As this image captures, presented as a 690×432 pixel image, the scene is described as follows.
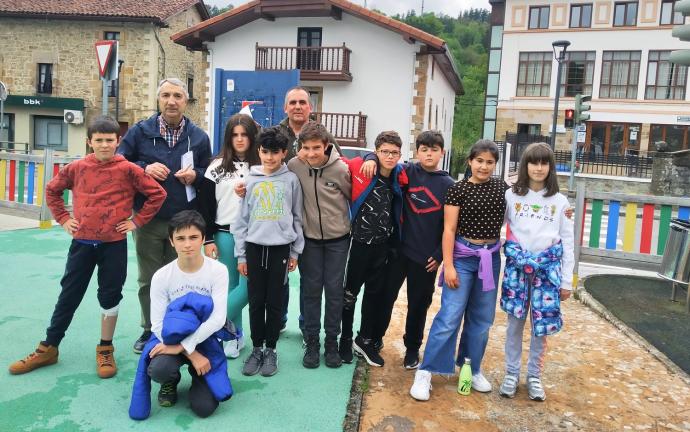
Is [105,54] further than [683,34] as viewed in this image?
Yes

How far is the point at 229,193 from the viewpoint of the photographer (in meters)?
3.84

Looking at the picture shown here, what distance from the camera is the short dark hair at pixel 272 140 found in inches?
140

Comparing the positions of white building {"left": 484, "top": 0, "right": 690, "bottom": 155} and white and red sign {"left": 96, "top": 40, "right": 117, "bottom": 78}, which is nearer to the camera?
white and red sign {"left": 96, "top": 40, "right": 117, "bottom": 78}

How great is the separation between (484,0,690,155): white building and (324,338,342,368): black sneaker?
3013 centimetres

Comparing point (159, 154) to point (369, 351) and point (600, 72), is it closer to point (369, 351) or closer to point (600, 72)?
point (369, 351)

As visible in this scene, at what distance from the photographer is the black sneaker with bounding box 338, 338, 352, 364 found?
3934 millimetres

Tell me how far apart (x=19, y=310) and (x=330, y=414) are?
3033mm

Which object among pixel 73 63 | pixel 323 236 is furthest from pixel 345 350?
pixel 73 63

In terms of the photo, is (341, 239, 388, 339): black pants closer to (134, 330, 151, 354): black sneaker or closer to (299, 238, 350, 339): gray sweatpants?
(299, 238, 350, 339): gray sweatpants

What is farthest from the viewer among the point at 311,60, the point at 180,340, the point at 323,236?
the point at 311,60

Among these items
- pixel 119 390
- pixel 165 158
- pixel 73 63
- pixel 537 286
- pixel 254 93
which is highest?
pixel 73 63

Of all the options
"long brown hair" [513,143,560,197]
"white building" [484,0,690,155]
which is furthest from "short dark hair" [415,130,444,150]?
"white building" [484,0,690,155]

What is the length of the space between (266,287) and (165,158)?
3.70ft

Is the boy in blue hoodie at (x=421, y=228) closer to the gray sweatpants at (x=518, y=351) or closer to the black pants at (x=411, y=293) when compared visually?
the black pants at (x=411, y=293)
